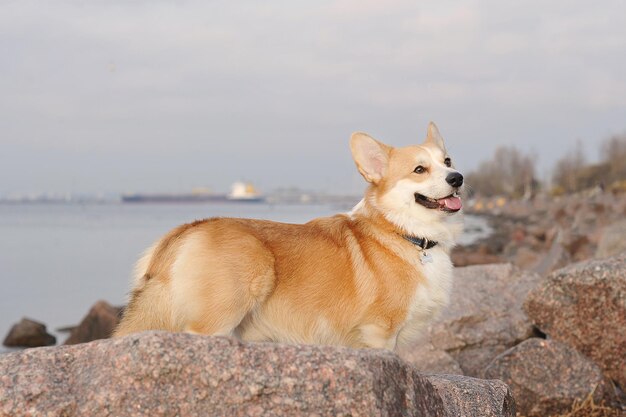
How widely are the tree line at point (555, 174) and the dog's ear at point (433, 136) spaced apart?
193ft

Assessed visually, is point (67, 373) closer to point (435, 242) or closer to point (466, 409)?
point (466, 409)

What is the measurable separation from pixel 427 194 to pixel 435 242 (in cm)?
43

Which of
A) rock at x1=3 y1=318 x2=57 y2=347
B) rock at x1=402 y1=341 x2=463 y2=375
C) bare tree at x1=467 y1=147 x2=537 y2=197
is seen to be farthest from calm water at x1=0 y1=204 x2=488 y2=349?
bare tree at x1=467 y1=147 x2=537 y2=197

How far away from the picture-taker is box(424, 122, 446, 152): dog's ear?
614 cm

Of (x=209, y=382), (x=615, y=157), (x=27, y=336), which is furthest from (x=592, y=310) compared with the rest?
(x=615, y=157)

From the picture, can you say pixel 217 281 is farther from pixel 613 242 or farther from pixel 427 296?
pixel 613 242

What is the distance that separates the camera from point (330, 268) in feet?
16.5

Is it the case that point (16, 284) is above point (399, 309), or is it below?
below

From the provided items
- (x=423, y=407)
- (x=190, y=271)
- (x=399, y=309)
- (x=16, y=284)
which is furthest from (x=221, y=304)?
(x=16, y=284)

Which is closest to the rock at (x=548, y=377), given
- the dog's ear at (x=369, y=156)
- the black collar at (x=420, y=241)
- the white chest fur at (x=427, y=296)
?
the white chest fur at (x=427, y=296)

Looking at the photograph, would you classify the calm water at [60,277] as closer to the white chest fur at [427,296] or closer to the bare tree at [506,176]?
the white chest fur at [427,296]

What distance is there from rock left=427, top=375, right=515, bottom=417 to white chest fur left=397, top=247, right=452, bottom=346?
3.58ft

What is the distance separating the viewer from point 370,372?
2936mm

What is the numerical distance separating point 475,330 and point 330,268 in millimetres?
3029
